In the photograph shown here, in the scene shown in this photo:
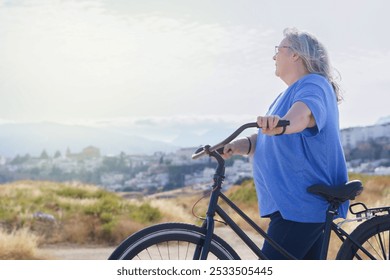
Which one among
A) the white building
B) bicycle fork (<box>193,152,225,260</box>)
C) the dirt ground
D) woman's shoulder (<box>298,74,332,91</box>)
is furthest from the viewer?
the white building

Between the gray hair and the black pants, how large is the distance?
66 centimetres

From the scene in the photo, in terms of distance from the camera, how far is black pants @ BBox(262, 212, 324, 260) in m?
3.05

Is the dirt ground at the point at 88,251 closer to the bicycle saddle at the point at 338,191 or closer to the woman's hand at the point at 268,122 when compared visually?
the bicycle saddle at the point at 338,191

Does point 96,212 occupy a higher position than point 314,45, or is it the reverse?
point 314,45

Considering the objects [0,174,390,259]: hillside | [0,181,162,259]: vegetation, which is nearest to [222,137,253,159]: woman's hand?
[0,174,390,259]: hillside

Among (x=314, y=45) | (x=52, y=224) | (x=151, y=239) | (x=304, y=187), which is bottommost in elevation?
(x=52, y=224)

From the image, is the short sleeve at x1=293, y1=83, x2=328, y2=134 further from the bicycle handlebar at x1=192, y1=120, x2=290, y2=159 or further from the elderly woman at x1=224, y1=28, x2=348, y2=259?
the bicycle handlebar at x1=192, y1=120, x2=290, y2=159


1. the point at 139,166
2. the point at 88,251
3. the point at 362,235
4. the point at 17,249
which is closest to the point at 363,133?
the point at 139,166

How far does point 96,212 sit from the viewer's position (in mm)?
10625

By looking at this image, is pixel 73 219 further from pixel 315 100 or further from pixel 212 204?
pixel 315 100

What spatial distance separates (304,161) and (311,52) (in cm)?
49
